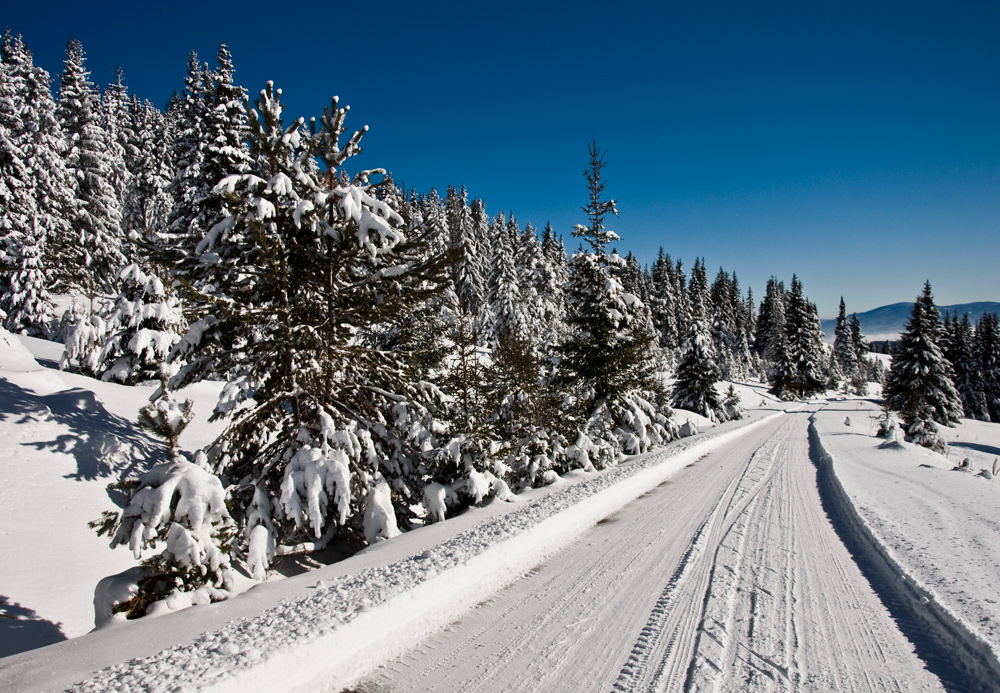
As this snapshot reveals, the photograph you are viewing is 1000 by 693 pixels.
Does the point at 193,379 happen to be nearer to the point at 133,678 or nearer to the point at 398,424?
the point at 398,424

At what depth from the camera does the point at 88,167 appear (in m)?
29.7

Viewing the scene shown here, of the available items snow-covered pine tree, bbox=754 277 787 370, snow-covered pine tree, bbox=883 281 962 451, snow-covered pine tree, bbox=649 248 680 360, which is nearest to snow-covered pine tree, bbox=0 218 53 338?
snow-covered pine tree, bbox=883 281 962 451

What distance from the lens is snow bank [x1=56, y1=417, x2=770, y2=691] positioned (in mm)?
2977

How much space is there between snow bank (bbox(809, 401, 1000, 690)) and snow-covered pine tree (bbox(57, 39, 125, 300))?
37.1 m

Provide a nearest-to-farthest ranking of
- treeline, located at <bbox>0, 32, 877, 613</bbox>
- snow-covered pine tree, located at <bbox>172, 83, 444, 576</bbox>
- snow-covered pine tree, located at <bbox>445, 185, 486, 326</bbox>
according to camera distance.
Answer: treeline, located at <bbox>0, 32, 877, 613</bbox>
snow-covered pine tree, located at <bbox>172, 83, 444, 576</bbox>
snow-covered pine tree, located at <bbox>445, 185, 486, 326</bbox>

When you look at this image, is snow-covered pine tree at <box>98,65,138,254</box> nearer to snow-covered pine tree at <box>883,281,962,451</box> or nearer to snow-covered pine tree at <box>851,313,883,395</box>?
snow-covered pine tree at <box>883,281,962,451</box>

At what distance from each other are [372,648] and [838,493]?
9.16 m

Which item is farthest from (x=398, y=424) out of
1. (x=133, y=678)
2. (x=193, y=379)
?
(x=133, y=678)

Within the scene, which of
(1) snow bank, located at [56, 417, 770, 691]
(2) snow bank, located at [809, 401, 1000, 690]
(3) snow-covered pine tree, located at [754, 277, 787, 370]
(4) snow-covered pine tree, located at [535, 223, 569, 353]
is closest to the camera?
(1) snow bank, located at [56, 417, 770, 691]

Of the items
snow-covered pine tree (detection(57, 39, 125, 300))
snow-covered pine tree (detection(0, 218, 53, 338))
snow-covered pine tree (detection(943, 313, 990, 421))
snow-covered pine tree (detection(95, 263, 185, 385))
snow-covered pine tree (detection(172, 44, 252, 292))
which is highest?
snow-covered pine tree (detection(57, 39, 125, 300))

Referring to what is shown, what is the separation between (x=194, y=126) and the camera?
19.4 meters

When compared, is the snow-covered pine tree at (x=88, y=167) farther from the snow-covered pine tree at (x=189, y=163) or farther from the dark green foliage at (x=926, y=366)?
the dark green foliage at (x=926, y=366)

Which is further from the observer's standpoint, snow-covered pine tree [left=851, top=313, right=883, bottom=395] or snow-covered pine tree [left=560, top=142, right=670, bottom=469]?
snow-covered pine tree [left=851, top=313, right=883, bottom=395]

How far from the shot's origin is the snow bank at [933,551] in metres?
3.57
